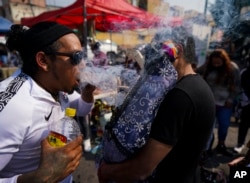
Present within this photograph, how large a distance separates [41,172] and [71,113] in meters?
0.38

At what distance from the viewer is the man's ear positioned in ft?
4.93

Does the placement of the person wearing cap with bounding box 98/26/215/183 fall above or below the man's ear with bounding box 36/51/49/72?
below

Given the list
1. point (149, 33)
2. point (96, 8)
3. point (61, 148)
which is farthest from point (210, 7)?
point (96, 8)

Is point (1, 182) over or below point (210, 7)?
below

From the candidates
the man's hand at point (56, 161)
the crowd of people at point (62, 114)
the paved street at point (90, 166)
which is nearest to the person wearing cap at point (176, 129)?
the crowd of people at point (62, 114)

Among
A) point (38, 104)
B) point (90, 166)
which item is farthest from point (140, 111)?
point (90, 166)

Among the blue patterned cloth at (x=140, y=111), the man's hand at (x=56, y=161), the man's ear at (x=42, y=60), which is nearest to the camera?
the man's hand at (x=56, y=161)

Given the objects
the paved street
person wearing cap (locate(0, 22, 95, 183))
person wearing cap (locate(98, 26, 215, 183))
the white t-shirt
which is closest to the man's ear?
person wearing cap (locate(0, 22, 95, 183))

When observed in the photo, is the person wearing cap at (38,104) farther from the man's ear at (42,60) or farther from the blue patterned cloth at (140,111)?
the blue patterned cloth at (140,111)

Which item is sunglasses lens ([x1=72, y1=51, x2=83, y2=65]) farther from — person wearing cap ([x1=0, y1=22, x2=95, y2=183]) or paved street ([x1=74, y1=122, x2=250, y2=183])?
paved street ([x1=74, y1=122, x2=250, y2=183])

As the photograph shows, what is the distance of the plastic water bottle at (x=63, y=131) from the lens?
4.13 feet

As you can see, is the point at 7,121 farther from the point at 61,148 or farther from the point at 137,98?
the point at 137,98

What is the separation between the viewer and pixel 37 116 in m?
1.36

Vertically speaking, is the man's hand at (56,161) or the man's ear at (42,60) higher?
the man's ear at (42,60)
